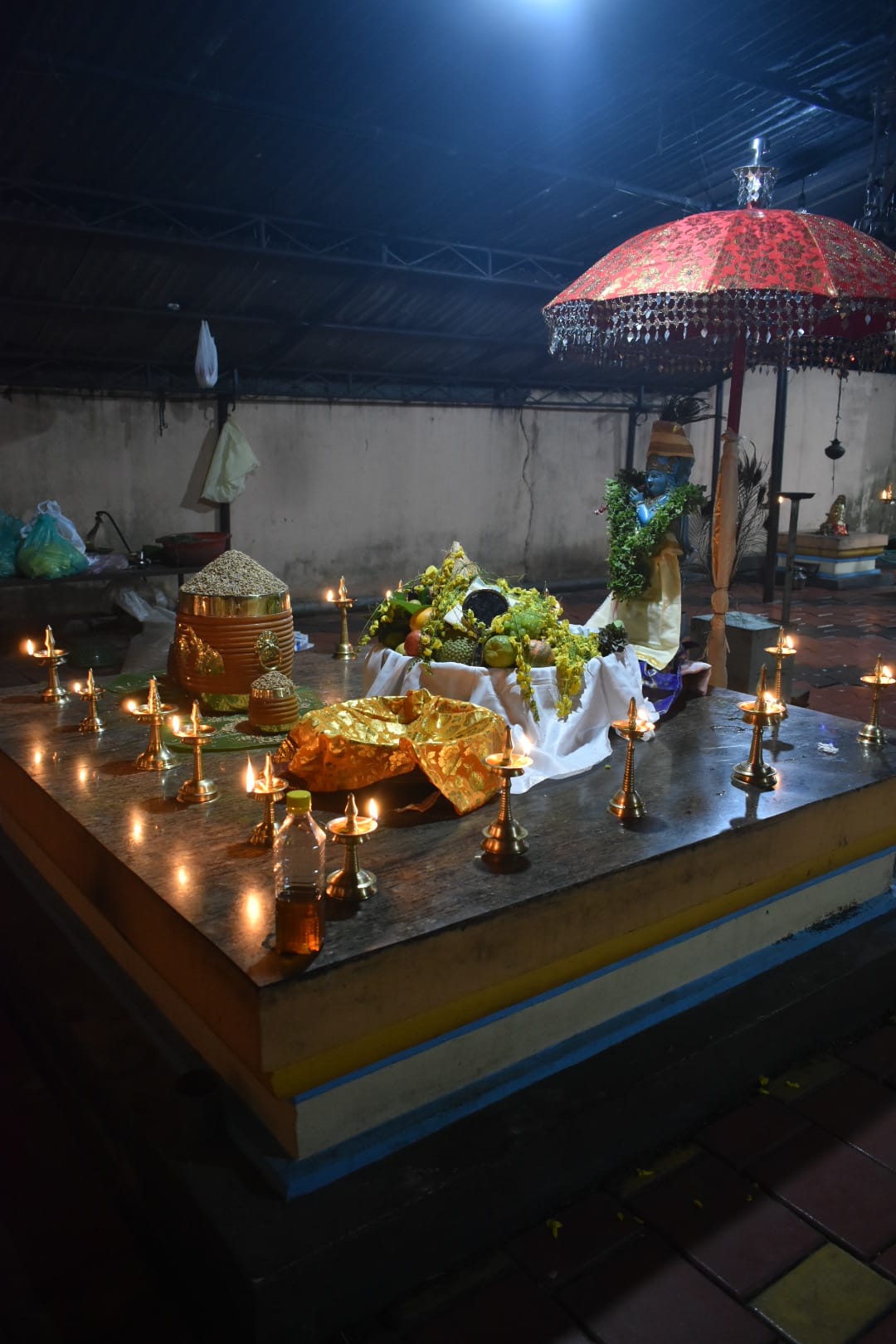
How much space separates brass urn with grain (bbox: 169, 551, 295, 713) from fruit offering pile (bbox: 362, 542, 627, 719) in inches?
23.7

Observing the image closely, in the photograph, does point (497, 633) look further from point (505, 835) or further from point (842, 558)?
point (842, 558)

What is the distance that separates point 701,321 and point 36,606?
27.3ft

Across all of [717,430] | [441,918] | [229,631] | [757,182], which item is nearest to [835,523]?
[717,430]

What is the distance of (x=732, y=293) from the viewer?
12.6ft

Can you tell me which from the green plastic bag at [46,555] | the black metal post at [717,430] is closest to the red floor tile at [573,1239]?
the green plastic bag at [46,555]

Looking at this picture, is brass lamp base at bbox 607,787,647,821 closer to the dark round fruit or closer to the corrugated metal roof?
the dark round fruit

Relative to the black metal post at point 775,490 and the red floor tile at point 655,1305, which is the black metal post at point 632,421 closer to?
the black metal post at point 775,490

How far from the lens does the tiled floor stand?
2221 millimetres

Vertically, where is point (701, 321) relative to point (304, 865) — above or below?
above

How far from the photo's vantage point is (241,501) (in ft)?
37.8

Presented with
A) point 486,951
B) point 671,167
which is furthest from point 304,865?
point 671,167

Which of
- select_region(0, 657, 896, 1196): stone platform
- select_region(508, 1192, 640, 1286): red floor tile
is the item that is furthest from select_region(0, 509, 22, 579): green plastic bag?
select_region(508, 1192, 640, 1286): red floor tile

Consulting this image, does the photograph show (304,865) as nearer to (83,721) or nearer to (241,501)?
(83,721)

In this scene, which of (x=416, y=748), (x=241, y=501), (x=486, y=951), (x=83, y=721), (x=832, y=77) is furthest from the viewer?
(x=241, y=501)
